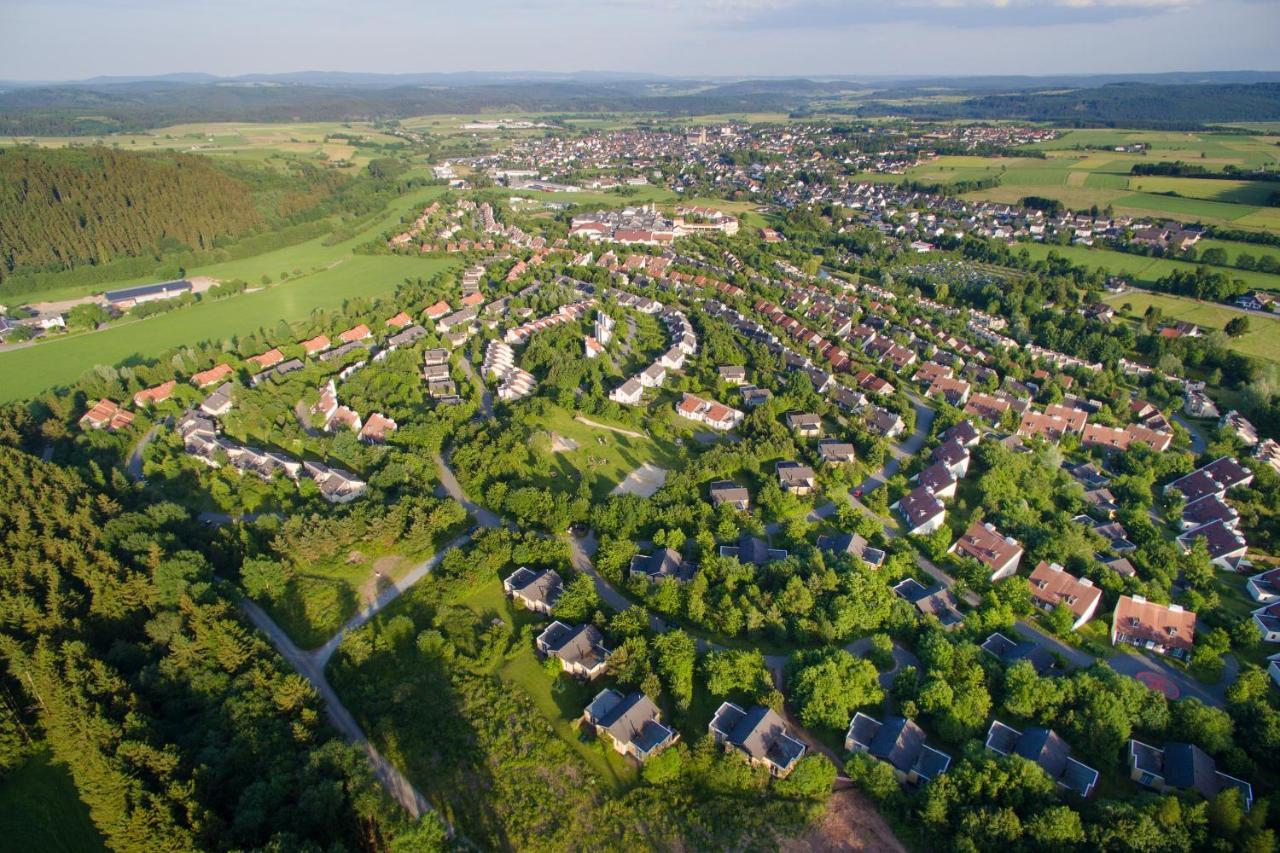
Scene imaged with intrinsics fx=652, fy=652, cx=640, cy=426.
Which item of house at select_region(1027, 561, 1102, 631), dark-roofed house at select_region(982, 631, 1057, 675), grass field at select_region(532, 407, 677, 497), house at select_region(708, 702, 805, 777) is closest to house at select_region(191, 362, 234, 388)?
grass field at select_region(532, 407, 677, 497)

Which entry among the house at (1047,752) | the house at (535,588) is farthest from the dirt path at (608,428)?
the house at (1047,752)

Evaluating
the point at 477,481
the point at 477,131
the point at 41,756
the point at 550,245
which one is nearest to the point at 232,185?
the point at 550,245

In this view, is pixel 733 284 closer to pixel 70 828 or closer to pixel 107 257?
pixel 70 828

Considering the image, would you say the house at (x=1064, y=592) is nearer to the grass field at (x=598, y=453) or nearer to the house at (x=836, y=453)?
the house at (x=836, y=453)

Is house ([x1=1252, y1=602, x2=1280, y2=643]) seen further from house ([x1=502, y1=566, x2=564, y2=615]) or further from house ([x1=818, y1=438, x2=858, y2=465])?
house ([x1=502, y1=566, x2=564, y2=615])

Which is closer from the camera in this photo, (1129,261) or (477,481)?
(477,481)
